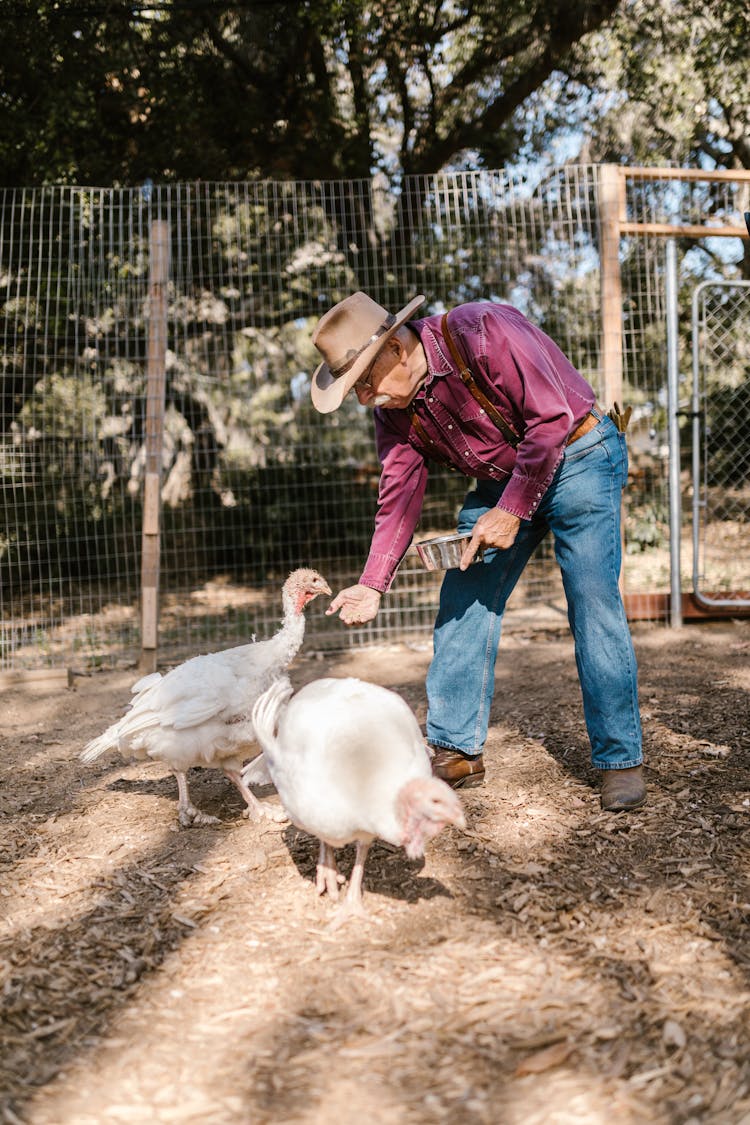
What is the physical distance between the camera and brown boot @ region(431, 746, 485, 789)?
3.91m

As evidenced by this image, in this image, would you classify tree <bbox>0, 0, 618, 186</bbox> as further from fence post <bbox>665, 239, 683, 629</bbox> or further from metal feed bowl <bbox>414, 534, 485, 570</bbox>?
metal feed bowl <bbox>414, 534, 485, 570</bbox>

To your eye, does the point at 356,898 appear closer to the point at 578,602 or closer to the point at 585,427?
the point at 578,602

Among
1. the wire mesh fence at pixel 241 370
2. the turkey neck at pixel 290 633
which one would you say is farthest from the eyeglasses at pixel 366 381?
the wire mesh fence at pixel 241 370

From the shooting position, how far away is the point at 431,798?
2.54 metres

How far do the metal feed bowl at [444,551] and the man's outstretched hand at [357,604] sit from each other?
26 centimetres

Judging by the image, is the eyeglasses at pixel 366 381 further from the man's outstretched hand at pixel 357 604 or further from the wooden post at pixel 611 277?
the wooden post at pixel 611 277

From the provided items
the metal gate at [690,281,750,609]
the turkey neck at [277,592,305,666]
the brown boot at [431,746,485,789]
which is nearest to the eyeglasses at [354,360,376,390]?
the turkey neck at [277,592,305,666]

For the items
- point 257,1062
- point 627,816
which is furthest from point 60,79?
point 257,1062

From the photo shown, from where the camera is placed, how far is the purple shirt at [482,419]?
3.28 metres

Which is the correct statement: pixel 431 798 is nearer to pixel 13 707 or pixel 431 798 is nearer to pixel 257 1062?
pixel 257 1062

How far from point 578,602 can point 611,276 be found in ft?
13.0

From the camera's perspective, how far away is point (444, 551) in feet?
11.7

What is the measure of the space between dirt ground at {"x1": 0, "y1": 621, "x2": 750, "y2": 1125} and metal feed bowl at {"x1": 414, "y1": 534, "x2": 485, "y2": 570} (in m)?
1.02

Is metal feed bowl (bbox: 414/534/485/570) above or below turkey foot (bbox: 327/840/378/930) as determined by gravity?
above
